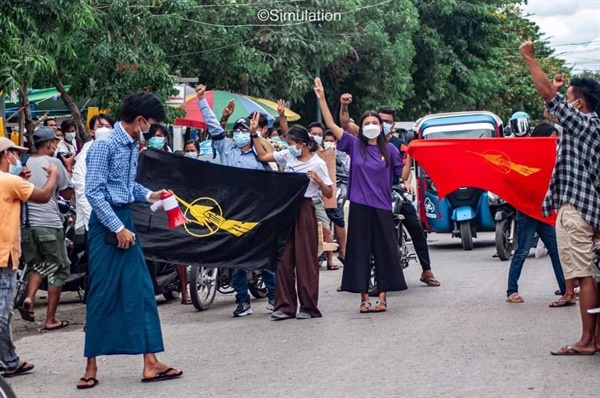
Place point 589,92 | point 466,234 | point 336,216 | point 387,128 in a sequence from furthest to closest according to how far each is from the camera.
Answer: point 466,234 < point 336,216 < point 387,128 < point 589,92

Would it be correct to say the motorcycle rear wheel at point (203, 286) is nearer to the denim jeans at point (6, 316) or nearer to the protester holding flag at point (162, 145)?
the protester holding flag at point (162, 145)

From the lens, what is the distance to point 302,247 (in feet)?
35.7

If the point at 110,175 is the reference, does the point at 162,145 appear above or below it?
above

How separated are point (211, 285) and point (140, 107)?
4.43m

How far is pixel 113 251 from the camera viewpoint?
7.72m

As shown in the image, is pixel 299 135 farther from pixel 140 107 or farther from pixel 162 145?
pixel 140 107

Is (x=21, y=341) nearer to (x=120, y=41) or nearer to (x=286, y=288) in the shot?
(x=286, y=288)

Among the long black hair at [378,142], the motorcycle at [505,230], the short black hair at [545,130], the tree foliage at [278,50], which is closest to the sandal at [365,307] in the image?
the long black hair at [378,142]

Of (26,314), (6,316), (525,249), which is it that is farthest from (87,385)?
(525,249)

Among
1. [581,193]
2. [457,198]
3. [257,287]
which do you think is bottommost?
[257,287]

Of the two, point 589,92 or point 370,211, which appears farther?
point 370,211

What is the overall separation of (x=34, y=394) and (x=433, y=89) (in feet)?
106

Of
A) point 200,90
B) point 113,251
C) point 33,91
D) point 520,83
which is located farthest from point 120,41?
point 520,83

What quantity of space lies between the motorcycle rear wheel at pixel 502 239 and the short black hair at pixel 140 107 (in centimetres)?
884
